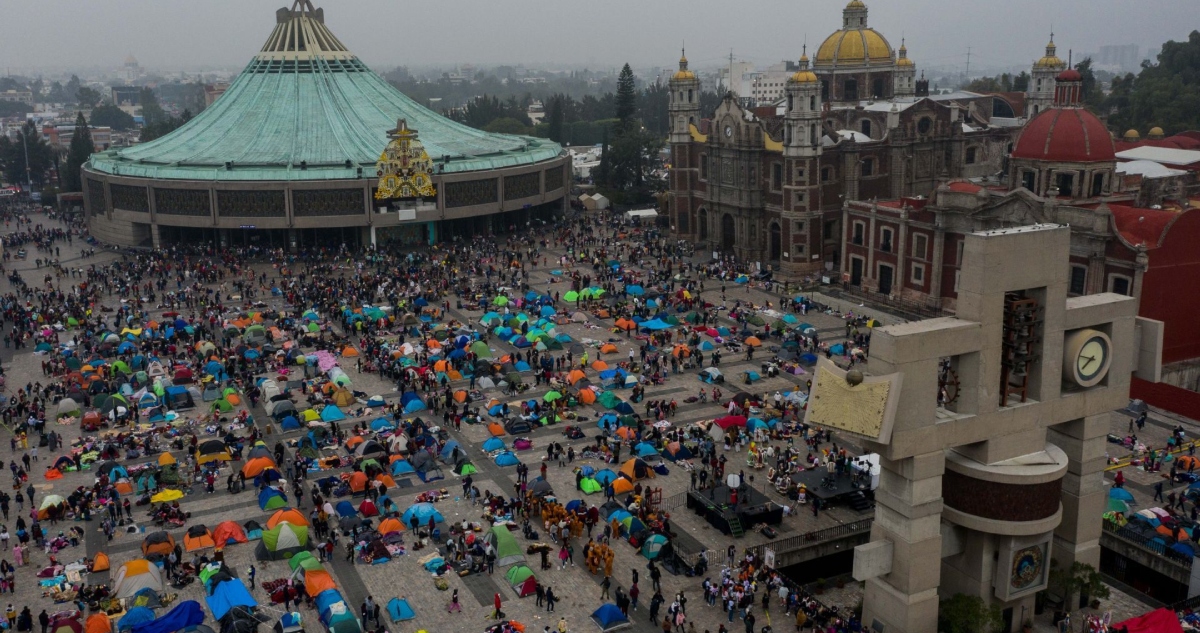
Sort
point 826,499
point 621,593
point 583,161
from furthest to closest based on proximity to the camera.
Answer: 1. point 583,161
2. point 826,499
3. point 621,593

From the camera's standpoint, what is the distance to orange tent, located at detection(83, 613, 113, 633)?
95.8 feet

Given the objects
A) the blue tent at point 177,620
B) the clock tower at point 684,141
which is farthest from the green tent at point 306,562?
the clock tower at point 684,141

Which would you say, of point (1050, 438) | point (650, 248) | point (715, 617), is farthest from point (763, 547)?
point (650, 248)

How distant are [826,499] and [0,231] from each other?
8632 cm

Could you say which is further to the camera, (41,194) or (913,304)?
(41,194)

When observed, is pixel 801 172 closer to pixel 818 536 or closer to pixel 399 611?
pixel 818 536

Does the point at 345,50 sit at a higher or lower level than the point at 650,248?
higher

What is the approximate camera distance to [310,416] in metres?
46.3

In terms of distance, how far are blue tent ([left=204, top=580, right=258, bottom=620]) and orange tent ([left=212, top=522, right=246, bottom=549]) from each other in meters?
4.17

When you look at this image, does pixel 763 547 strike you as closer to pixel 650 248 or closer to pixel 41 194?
pixel 650 248

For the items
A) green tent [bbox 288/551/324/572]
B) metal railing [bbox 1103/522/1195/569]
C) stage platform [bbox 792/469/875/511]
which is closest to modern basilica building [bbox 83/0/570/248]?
stage platform [bbox 792/469/875/511]

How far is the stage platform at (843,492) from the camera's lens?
3772cm

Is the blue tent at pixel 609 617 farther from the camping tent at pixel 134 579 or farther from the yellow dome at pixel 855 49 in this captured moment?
the yellow dome at pixel 855 49

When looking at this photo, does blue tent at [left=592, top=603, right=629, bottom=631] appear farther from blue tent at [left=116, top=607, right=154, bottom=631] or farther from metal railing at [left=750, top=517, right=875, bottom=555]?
blue tent at [left=116, top=607, right=154, bottom=631]
